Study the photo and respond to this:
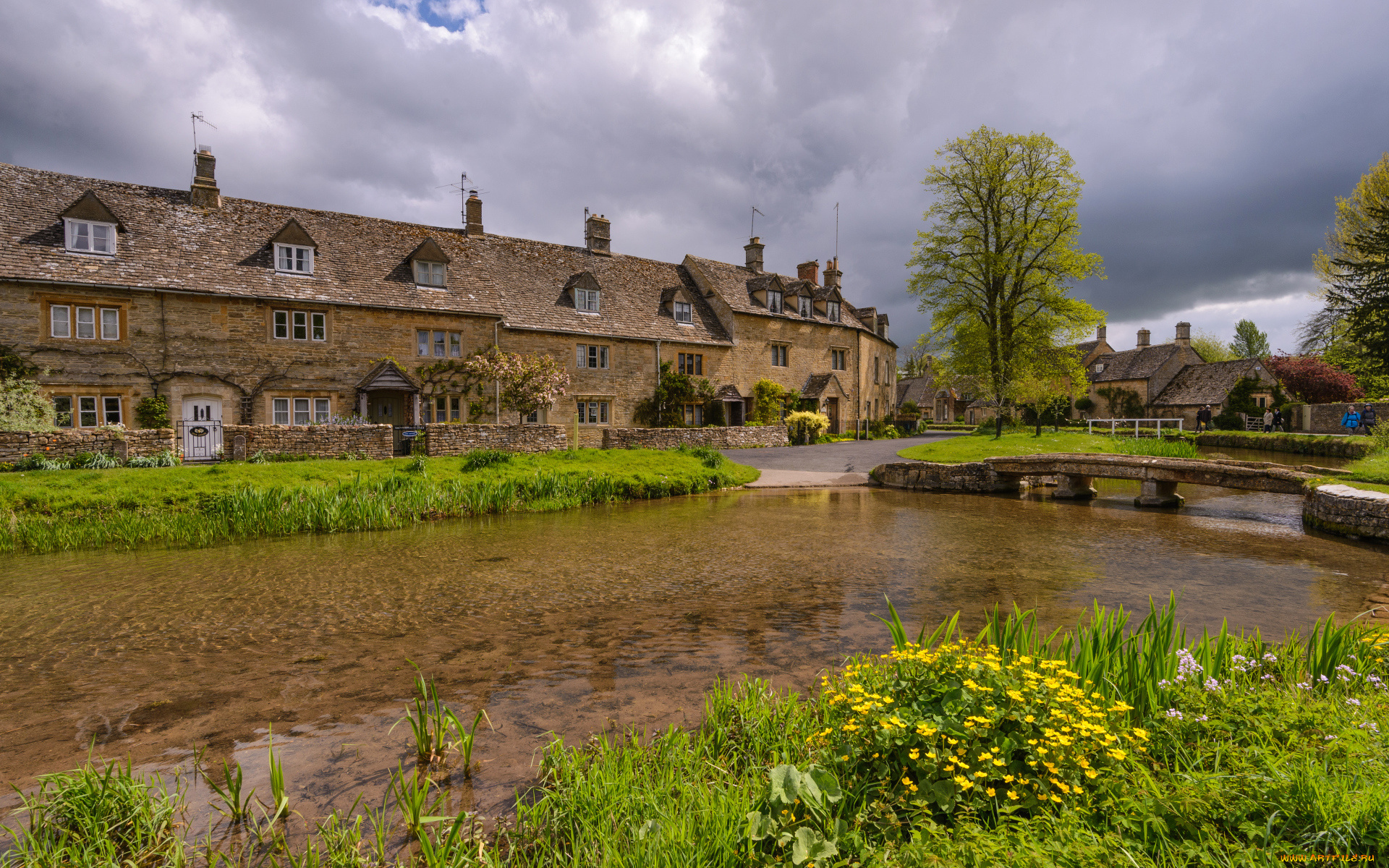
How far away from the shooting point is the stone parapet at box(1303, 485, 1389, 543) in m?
12.5

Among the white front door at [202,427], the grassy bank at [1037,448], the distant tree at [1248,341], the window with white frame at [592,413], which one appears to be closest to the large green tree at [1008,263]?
the grassy bank at [1037,448]

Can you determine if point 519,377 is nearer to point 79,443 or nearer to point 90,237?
point 79,443

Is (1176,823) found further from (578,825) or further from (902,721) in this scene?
(578,825)

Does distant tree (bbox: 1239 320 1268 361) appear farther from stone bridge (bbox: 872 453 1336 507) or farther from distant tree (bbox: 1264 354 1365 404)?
stone bridge (bbox: 872 453 1336 507)

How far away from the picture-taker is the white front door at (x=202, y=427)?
23.0 meters

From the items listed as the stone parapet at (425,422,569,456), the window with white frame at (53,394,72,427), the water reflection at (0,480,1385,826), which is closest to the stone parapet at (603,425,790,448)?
the stone parapet at (425,422,569,456)

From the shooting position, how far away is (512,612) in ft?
28.2

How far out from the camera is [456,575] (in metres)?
10.6

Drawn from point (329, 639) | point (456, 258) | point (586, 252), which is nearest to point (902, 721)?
point (329, 639)

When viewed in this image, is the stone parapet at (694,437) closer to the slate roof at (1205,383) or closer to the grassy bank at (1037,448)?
the grassy bank at (1037,448)

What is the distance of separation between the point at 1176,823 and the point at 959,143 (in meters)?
38.2

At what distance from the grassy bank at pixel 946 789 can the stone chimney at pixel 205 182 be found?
30.8 metres

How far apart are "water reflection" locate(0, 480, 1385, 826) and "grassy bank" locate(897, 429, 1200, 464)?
378 inches

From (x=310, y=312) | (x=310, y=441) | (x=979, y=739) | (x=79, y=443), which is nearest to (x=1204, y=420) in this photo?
(x=979, y=739)
